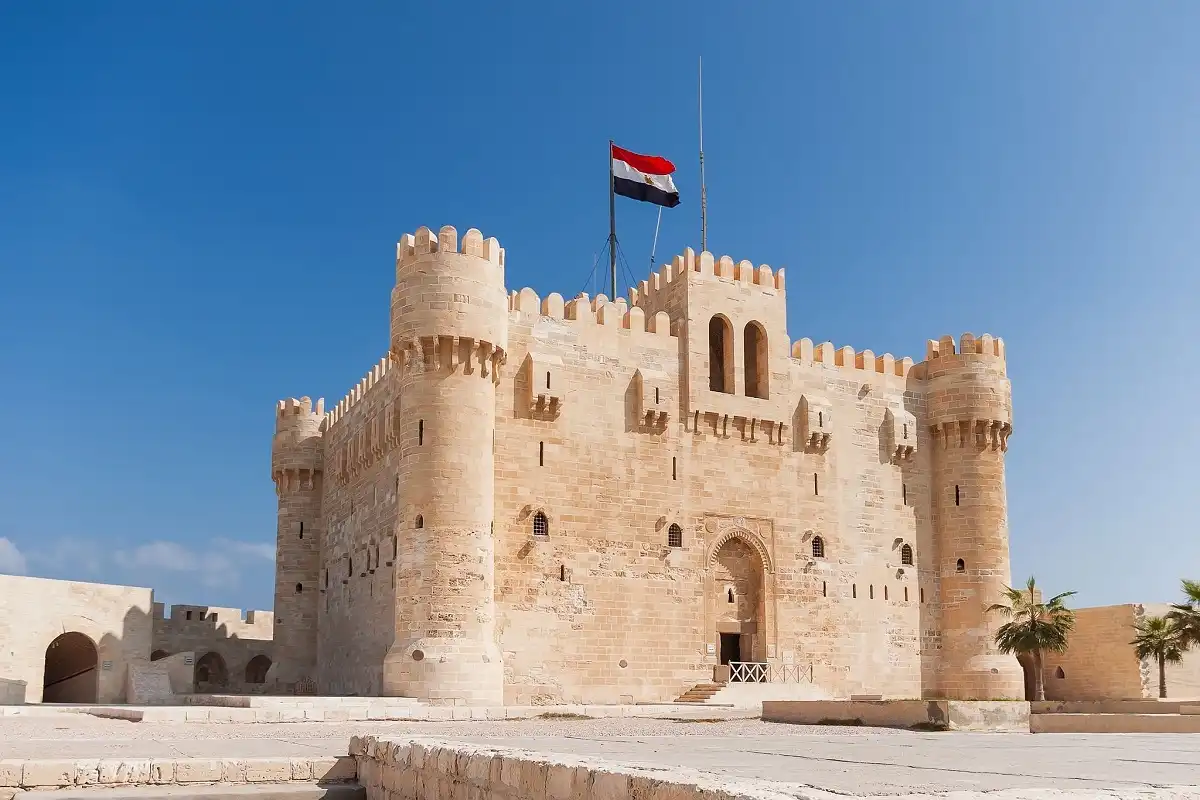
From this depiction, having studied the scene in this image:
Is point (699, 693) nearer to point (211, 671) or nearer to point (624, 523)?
point (624, 523)

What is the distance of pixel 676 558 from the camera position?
27547mm

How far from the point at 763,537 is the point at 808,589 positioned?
185 centimetres

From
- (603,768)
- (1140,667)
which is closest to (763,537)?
(1140,667)

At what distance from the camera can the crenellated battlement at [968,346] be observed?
3253 centimetres

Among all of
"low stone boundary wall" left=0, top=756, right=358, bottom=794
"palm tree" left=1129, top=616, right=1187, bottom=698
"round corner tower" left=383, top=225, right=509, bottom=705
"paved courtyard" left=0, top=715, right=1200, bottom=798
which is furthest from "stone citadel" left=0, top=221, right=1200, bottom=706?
"low stone boundary wall" left=0, top=756, right=358, bottom=794

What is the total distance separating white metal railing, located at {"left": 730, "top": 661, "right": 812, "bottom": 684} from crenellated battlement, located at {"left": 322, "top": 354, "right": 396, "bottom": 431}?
10.9 metres

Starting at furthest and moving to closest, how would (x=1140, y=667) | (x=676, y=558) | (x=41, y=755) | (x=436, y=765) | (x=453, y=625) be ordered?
(x=1140, y=667)
(x=676, y=558)
(x=453, y=625)
(x=41, y=755)
(x=436, y=765)

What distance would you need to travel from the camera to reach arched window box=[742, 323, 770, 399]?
3003 cm

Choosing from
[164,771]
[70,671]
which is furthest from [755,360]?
[164,771]

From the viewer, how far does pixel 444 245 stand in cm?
2516

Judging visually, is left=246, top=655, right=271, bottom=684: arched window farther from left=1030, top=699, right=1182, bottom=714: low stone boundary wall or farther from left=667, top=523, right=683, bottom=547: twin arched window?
left=1030, top=699, right=1182, bottom=714: low stone boundary wall

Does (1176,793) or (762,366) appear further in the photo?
(762,366)

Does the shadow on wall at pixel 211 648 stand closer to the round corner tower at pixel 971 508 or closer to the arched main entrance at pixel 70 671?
the arched main entrance at pixel 70 671

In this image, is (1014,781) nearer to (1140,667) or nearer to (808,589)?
(808,589)
